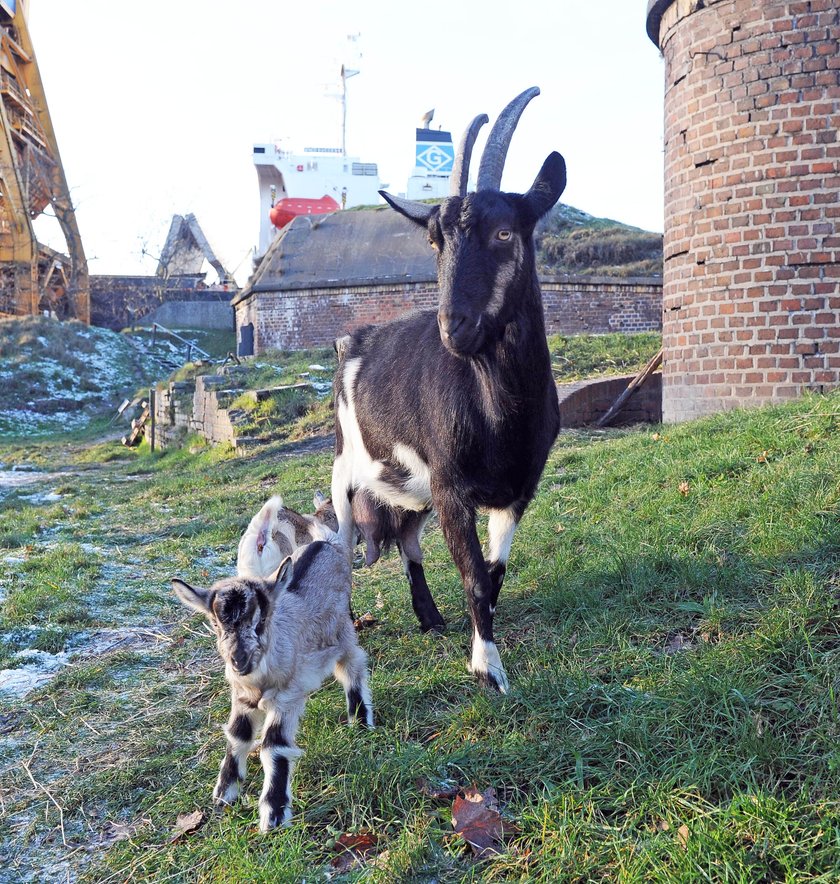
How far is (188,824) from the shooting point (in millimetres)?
2918

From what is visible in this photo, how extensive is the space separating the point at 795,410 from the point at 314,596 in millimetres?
4229

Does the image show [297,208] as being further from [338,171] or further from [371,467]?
[371,467]

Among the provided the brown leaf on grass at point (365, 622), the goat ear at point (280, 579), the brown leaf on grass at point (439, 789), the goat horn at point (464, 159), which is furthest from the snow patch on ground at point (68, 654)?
the goat horn at point (464, 159)

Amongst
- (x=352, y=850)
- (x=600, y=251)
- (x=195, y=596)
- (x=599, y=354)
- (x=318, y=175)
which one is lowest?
(x=352, y=850)

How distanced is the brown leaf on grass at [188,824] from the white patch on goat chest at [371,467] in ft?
6.09

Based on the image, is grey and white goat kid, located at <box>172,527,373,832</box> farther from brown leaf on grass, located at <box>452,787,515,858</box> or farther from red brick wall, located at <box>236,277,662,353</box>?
red brick wall, located at <box>236,277,662,353</box>

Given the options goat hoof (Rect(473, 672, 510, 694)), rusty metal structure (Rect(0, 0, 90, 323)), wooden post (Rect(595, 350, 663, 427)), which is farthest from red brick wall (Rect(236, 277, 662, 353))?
goat hoof (Rect(473, 672, 510, 694))

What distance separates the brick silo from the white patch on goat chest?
4262 mm

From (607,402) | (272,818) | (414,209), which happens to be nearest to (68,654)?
(272,818)

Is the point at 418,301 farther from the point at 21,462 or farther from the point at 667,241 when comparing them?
the point at 667,241

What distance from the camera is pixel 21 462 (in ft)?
49.6

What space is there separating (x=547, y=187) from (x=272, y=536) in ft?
8.73

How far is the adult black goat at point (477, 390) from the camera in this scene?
3.44m

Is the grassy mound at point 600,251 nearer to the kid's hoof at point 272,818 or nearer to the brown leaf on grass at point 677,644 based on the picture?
the brown leaf on grass at point 677,644
